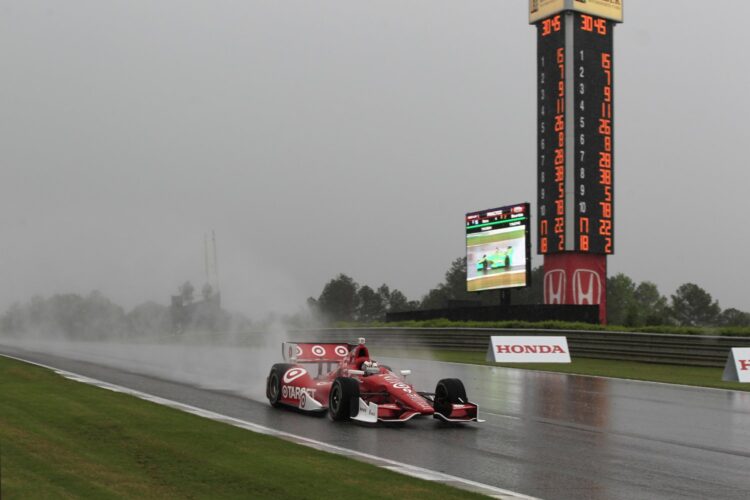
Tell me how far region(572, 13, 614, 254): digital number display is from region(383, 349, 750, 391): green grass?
21.8 meters

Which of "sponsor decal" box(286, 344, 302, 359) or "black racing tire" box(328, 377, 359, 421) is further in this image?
"sponsor decal" box(286, 344, 302, 359)

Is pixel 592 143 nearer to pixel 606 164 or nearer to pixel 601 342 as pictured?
pixel 606 164

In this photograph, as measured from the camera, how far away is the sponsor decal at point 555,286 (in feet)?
170

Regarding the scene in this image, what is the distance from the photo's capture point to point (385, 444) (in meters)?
11.5

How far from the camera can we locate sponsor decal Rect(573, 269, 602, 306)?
51.5 metres

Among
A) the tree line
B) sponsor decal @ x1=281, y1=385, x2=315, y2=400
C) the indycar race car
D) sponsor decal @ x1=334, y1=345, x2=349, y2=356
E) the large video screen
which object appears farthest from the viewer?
the tree line

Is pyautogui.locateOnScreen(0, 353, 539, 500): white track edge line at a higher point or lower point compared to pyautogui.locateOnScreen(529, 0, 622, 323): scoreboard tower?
lower

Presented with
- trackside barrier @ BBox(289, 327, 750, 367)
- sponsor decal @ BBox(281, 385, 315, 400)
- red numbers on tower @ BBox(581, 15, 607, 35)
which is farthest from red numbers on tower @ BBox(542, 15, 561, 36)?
sponsor decal @ BBox(281, 385, 315, 400)

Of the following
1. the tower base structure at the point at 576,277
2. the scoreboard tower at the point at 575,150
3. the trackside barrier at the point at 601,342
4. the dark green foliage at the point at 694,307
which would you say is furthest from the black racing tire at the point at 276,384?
the dark green foliage at the point at 694,307

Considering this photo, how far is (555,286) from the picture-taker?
5234 centimetres

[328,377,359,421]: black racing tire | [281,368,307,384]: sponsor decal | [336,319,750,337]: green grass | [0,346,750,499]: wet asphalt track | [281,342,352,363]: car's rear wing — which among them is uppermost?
[336,319,750,337]: green grass

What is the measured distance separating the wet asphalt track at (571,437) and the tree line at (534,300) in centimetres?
10679

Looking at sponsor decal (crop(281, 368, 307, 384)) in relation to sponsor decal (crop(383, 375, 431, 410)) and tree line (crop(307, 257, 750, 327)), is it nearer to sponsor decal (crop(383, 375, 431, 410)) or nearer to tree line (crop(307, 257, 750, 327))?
sponsor decal (crop(383, 375, 431, 410))

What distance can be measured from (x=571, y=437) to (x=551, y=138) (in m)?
40.2
